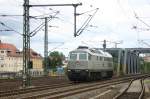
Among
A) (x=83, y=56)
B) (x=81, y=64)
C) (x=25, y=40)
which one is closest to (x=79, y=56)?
(x=83, y=56)

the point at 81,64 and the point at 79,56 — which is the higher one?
the point at 79,56

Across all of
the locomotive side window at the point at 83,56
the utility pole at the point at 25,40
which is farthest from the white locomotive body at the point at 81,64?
the utility pole at the point at 25,40

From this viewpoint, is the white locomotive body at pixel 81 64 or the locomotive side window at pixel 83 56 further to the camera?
the locomotive side window at pixel 83 56

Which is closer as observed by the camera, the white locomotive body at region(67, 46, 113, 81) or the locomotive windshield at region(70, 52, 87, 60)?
the white locomotive body at region(67, 46, 113, 81)

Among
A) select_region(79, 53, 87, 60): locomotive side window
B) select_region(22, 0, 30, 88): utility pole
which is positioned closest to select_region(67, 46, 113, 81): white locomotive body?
A: select_region(79, 53, 87, 60): locomotive side window

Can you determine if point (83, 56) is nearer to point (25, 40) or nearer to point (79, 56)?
point (79, 56)

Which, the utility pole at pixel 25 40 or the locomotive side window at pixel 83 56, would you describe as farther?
the locomotive side window at pixel 83 56

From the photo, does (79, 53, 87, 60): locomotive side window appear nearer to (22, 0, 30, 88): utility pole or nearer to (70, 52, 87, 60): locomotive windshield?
(70, 52, 87, 60): locomotive windshield

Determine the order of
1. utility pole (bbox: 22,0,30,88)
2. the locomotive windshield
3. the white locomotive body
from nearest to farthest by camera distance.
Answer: utility pole (bbox: 22,0,30,88) < the white locomotive body < the locomotive windshield

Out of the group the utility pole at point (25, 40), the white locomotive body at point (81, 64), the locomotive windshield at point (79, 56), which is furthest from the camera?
the locomotive windshield at point (79, 56)

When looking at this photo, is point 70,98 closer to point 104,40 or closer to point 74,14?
point 74,14

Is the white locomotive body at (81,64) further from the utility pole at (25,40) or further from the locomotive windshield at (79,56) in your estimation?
the utility pole at (25,40)

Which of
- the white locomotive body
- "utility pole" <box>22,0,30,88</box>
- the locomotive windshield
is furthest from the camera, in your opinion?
the locomotive windshield

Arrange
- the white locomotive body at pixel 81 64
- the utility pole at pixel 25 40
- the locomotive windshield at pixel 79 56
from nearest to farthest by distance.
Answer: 1. the utility pole at pixel 25 40
2. the white locomotive body at pixel 81 64
3. the locomotive windshield at pixel 79 56
